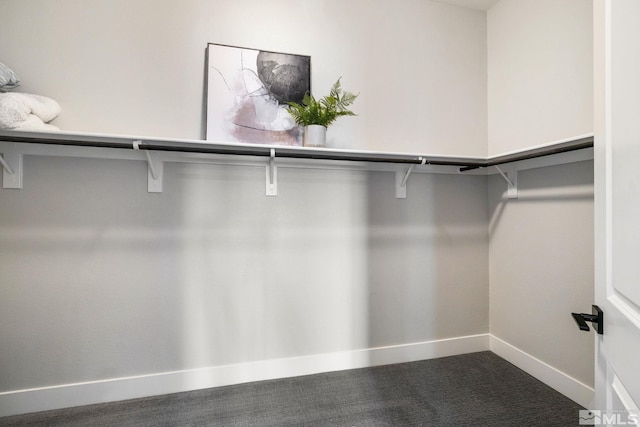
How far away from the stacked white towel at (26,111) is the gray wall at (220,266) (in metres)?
0.23

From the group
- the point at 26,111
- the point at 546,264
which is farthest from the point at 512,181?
the point at 26,111

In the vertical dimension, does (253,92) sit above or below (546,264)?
above

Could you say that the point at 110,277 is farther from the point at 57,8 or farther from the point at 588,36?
the point at 588,36

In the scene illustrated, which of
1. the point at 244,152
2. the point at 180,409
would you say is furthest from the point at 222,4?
the point at 180,409

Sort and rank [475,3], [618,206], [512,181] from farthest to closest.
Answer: [475,3] → [512,181] → [618,206]

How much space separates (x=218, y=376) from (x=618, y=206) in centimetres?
184

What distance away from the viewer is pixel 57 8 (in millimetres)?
1530

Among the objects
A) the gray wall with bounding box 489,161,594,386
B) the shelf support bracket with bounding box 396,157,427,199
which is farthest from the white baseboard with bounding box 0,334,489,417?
the shelf support bracket with bounding box 396,157,427,199

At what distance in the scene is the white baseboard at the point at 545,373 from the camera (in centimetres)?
154

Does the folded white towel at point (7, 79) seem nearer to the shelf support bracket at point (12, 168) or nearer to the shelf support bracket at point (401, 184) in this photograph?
the shelf support bracket at point (12, 168)

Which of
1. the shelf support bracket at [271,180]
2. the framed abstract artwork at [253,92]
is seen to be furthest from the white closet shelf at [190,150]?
the framed abstract artwork at [253,92]

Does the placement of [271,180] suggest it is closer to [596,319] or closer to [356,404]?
[356,404]

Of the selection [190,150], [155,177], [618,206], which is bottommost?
[618,206]

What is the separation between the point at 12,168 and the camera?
1.47m
